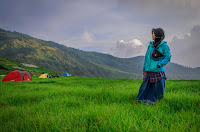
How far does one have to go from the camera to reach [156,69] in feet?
13.9

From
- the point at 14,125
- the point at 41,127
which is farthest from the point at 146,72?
the point at 14,125

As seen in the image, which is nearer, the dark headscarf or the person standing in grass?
the person standing in grass

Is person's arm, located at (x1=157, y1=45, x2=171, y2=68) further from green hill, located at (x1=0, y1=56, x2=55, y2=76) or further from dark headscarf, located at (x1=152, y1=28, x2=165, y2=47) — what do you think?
green hill, located at (x1=0, y1=56, x2=55, y2=76)

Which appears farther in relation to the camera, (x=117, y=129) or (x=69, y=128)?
(x=69, y=128)

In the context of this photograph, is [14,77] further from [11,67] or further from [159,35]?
[11,67]

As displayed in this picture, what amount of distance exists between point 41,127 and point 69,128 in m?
0.62

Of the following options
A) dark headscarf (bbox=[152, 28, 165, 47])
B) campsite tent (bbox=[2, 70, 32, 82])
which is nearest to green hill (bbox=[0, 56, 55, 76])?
campsite tent (bbox=[2, 70, 32, 82])

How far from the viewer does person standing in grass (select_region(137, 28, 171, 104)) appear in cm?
421

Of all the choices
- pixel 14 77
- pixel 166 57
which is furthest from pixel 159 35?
pixel 14 77

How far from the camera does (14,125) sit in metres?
2.67

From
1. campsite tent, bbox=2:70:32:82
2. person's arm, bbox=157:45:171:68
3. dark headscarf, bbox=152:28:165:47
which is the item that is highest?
dark headscarf, bbox=152:28:165:47

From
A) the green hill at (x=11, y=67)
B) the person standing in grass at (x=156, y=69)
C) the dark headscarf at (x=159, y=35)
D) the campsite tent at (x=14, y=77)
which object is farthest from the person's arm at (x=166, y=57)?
the green hill at (x=11, y=67)

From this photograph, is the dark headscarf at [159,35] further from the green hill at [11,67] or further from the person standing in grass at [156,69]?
the green hill at [11,67]

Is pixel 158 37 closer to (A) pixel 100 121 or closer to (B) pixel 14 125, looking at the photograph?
(A) pixel 100 121
